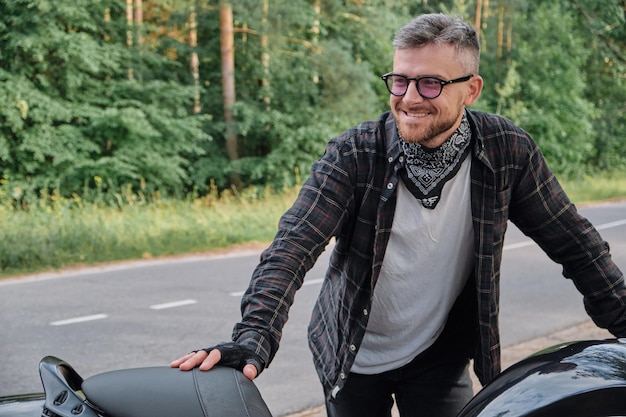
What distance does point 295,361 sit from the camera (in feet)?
20.0

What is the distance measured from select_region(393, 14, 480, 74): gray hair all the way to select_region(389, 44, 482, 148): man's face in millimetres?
15

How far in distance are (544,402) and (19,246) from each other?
9964 mm

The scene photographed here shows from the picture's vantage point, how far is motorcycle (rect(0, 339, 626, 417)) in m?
1.37

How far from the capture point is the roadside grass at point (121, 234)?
1049cm

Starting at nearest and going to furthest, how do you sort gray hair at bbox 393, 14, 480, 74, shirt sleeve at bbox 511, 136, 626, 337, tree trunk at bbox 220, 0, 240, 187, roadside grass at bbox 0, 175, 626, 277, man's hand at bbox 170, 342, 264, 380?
man's hand at bbox 170, 342, 264, 380
gray hair at bbox 393, 14, 480, 74
shirt sleeve at bbox 511, 136, 626, 337
roadside grass at bbox 0, 175, 626, 277
tree trunk at bbox 220, 0, 240, 187

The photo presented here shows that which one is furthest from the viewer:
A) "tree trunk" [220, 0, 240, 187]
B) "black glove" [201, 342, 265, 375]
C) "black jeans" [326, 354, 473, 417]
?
"tree trunk" [220, 0, 240, 187]

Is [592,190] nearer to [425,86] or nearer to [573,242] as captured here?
[573,242]

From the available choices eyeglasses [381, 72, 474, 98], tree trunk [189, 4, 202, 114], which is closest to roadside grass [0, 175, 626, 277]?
tree trunk [189, 4, 202, 114]

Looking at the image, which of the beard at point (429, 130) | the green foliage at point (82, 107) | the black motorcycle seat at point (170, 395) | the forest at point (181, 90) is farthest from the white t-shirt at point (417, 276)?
the green foliage at point (82, 107)

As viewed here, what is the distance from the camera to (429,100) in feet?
6.66

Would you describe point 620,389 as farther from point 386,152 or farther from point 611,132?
point 611,132

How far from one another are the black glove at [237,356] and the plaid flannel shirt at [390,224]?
0.36 metres

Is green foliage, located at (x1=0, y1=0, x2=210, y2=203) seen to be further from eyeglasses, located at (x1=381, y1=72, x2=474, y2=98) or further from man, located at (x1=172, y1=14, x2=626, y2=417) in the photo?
eyeglasses, located at (x1=381, y1=72, x2=474, y2=98)

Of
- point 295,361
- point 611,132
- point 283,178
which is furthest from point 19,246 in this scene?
point 611,132
